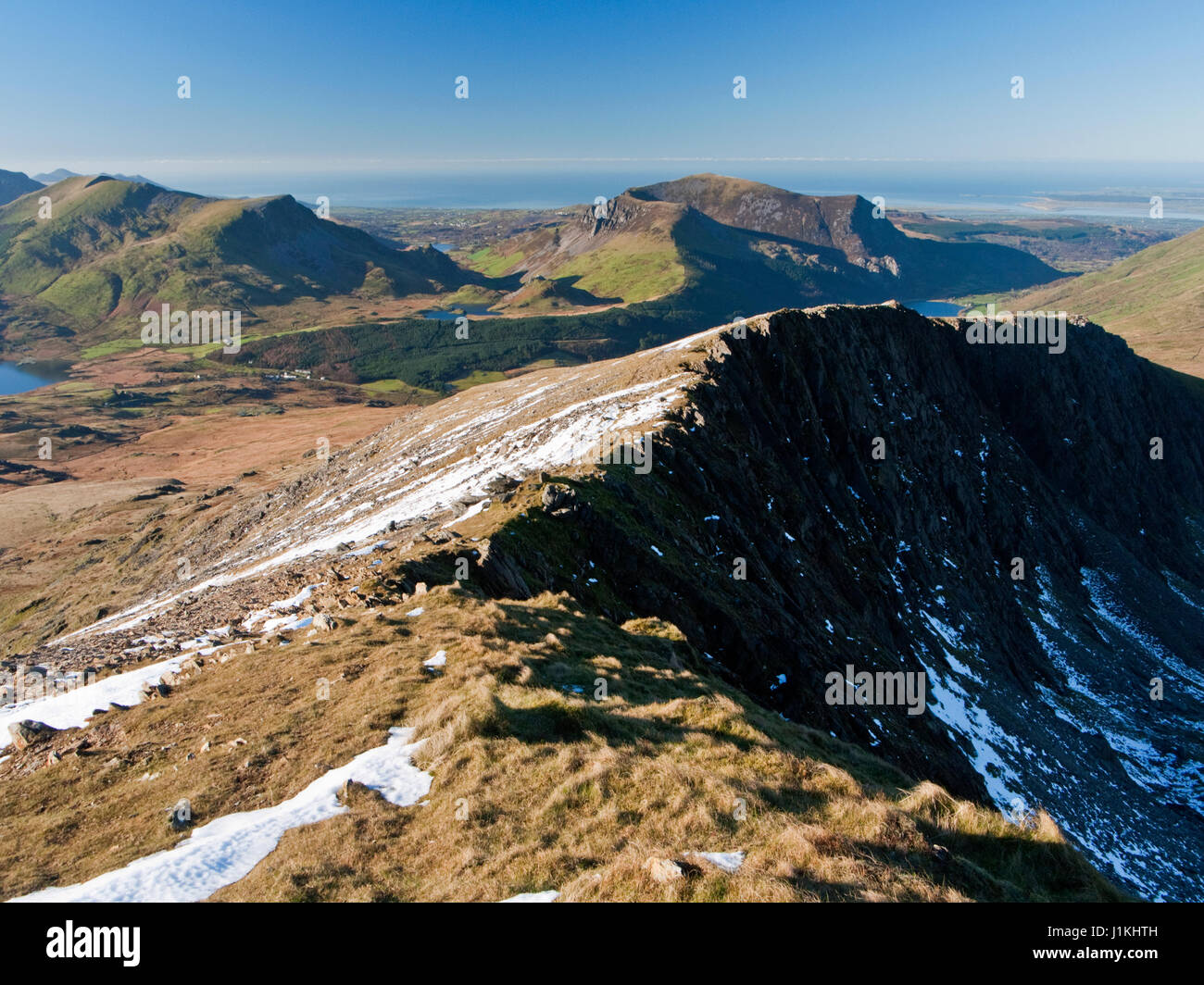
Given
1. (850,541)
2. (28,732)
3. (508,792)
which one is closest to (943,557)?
(850,541)

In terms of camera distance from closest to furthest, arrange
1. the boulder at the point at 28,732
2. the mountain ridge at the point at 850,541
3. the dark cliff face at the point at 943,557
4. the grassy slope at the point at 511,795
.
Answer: the grassy slope at the point at 511,795 → the boulder at the point at 28,732 → the mountain ridge at the point at 850,541 → the dark cliff face at the point at 943,557

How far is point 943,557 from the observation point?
65625 millimetres

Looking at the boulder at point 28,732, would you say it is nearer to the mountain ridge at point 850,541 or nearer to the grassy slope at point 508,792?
the grassy slope at point 508,792

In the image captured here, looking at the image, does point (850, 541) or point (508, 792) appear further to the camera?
point (850, 541)

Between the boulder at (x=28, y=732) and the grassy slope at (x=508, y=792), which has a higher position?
the grassy slope at (x=508, y=792)

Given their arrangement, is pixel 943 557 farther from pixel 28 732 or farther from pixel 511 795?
pixel 28 732

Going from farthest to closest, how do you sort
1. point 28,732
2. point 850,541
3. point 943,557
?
point 943,557, point 850,541, point 28,732

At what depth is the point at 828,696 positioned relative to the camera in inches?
1319

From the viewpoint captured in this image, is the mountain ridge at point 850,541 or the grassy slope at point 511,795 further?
the mountain ridge at point 850,541

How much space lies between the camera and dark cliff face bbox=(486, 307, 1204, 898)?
3338cm

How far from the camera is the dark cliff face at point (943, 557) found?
33.4m

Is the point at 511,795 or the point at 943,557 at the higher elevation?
the point at 511,795

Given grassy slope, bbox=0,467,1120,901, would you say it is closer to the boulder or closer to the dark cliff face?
the boulder

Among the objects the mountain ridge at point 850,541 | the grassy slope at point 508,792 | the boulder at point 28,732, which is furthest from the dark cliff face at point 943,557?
the boulder at point 28,732
